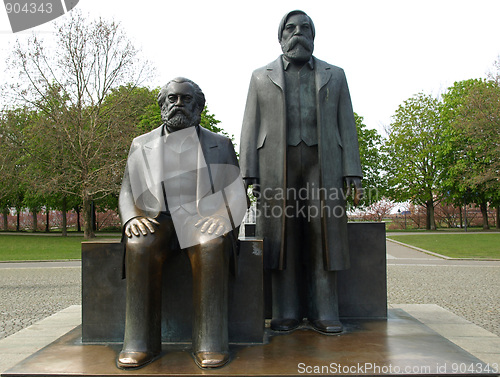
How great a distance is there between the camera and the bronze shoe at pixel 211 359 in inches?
131

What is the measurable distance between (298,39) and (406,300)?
584 centimetres

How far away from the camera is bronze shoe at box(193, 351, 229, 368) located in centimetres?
332

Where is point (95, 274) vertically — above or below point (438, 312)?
above

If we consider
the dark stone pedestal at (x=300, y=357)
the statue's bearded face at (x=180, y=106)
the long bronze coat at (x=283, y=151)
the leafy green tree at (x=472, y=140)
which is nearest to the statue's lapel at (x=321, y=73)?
the long bronze coat at (x=283, y=151)

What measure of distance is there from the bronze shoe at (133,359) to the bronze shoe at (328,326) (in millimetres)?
1562

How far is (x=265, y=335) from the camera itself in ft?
13.8

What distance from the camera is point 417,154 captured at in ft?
122

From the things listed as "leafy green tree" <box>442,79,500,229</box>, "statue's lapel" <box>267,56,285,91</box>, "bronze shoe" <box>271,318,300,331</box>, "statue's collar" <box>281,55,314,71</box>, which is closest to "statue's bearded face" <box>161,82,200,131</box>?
"statue's lapel" <box>267,56,285,91</box>

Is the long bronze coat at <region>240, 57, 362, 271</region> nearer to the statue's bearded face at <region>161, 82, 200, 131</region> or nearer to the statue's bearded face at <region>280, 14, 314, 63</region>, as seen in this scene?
the statue's bearded face at <region>280, 14, 314, 63</region>

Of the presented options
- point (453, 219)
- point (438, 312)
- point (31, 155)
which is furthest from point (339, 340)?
point (453, 219)

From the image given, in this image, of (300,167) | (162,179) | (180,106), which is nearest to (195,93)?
(180,106)

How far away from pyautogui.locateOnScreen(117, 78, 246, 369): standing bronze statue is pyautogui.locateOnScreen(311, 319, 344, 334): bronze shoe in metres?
1.08

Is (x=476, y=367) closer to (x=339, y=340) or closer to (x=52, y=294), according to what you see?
(x=339, y=340)

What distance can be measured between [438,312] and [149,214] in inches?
161
